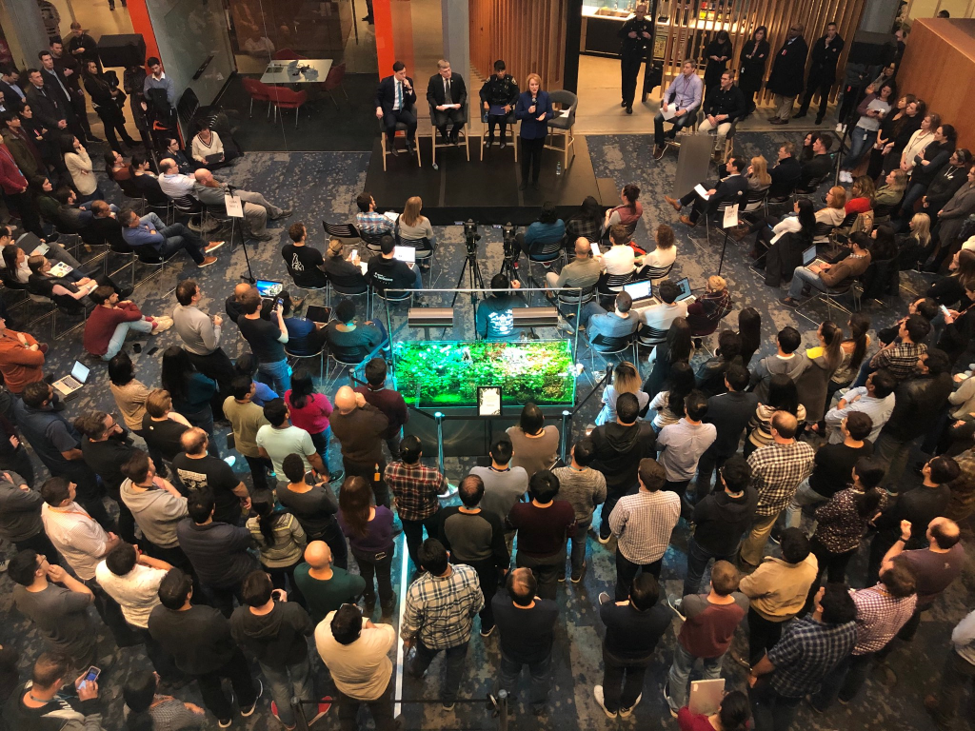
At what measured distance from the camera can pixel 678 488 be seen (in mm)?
5324

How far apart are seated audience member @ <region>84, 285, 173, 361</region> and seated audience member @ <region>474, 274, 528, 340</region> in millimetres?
3321

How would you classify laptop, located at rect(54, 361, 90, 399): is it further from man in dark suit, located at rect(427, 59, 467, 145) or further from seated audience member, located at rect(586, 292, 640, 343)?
man in dark suit, located at rect(427, 59, 467, 145)

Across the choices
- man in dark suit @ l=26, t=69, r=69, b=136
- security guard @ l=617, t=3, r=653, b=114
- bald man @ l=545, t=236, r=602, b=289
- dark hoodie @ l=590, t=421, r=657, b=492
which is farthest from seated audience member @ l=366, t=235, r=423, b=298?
security guard @ l=617, t=3, r=653, b=114

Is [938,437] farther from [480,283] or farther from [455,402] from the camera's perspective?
[480,283]

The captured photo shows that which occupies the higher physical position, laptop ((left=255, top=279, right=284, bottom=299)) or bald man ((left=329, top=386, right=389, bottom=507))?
bald man ((left=329, top=386, right=389, bottom=507))

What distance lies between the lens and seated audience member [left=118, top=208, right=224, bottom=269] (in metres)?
8.01

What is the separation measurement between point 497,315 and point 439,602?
314 cm

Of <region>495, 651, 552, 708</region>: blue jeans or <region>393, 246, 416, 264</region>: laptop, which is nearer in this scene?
<region>495, 651, 552, 708</region>: blue jeans

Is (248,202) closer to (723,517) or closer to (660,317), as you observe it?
(660,317)

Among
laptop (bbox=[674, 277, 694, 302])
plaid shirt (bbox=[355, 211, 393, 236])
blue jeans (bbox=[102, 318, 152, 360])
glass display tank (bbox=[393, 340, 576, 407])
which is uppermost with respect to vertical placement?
plaid shirt (bbox=[355, 211, 393, 236])

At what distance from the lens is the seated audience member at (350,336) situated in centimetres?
616

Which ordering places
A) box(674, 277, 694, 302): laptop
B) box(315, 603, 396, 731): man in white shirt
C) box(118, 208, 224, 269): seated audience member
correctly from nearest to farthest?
box(315, 603, 396, 731): man in white shirt < box(674, 277, 694, 302): laptop < box(118, 208, 224, 269): seated audience member

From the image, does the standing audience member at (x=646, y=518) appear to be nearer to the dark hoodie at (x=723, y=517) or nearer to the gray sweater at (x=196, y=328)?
the dark hoodie at (x=723, y=517)

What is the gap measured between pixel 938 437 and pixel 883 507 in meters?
1.68
